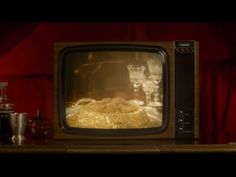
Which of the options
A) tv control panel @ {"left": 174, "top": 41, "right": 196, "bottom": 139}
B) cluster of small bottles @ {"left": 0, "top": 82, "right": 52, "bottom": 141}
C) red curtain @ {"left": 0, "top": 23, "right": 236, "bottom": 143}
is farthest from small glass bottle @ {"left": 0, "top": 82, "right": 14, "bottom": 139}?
tv control panel @ {"left": 174, "top": 41, "right": 196, "bottom": 139}

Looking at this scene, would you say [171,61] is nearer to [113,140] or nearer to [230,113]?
[113,140]

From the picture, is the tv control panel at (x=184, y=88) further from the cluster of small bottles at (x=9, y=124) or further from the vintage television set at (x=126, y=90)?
the cluster of small bottles at (x=9, y=124)

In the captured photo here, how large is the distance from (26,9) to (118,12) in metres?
0.31

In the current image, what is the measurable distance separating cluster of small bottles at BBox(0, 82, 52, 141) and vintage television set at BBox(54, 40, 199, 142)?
17cm

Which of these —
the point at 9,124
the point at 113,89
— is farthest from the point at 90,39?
the point at 9,124

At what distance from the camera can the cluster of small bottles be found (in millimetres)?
1431

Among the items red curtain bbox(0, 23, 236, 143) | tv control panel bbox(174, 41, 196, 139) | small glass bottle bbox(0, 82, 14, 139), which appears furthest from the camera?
red curtain bbox(0, 23, 236, 143)

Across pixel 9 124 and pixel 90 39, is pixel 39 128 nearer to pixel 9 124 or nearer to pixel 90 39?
pixel 9 124

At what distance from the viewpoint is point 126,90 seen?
4.43 feet

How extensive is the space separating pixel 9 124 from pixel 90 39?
48cm

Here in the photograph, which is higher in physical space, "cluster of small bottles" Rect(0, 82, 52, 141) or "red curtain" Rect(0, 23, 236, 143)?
"red curtain" Rect(0, 23, 236, 143)

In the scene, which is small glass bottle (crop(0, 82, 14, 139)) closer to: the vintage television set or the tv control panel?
the vintage television set
